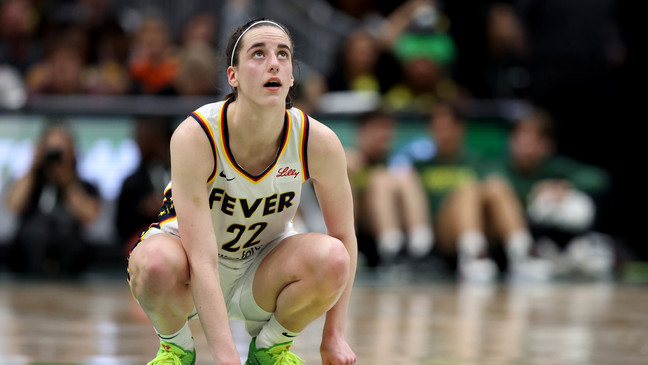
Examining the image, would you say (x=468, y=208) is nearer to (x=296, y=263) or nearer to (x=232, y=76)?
(x=296, y=263)

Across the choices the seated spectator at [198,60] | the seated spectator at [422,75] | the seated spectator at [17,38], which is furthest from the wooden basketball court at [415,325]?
the seated spectator at [17,38]

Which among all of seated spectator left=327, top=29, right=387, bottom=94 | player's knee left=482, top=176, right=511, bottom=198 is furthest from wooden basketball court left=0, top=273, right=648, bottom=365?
seated spectator left=327, top=29, right=387, bottom=94

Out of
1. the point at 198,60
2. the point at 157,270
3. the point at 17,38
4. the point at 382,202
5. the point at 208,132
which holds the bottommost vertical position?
the point at 157,270

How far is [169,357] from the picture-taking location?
3.44 meters

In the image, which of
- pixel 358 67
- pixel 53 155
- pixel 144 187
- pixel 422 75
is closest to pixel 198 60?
pixel 358 67

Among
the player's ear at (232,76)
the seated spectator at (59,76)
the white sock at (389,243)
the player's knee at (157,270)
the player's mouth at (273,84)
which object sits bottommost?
the player's knee at (157,270)

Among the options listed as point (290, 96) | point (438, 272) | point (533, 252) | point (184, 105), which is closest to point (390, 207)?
point (438, 272)

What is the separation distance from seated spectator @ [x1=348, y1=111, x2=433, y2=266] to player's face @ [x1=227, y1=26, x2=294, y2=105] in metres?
5.29

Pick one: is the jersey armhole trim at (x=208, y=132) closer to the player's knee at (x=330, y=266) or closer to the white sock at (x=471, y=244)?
the player's knee at (x=330, y=266)

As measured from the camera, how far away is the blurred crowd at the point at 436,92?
8578mm

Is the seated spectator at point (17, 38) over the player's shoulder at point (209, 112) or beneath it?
over

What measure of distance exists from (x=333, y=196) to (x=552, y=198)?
19.7 ft

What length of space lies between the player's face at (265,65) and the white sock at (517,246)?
5628 mm

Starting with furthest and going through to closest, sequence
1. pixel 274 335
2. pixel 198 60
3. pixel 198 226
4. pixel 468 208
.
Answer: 1. pixel 198 60
2. pixel 468 208
3. pixel 274 335
4. pixel 198 226
